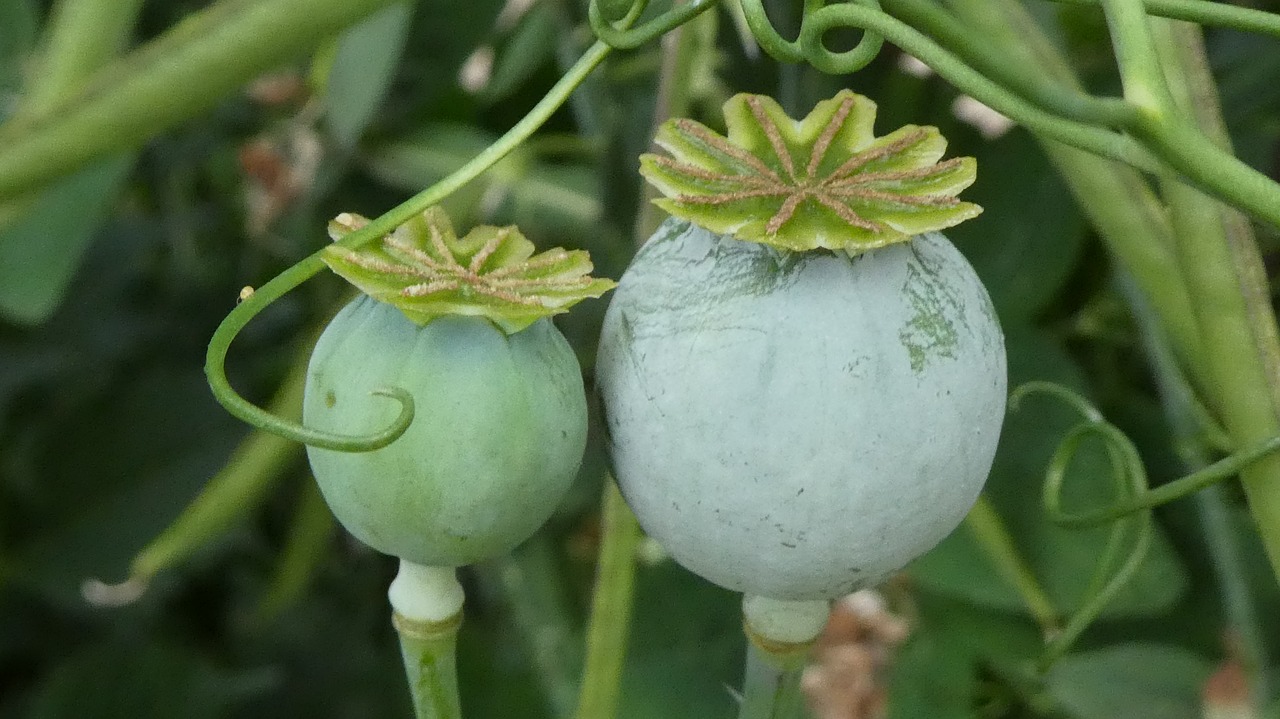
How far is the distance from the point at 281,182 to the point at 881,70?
395 mm

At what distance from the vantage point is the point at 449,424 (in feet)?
0.83

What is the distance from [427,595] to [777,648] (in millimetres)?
82

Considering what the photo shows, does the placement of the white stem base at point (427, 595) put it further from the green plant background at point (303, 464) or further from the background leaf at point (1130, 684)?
the background leaf at point (1130, 684)

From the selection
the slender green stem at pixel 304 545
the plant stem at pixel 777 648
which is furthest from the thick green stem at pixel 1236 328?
the slender green stem at pixel 304 545

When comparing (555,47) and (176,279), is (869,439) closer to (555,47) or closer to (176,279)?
(555,47)

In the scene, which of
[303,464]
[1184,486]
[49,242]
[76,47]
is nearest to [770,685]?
[1184,486]

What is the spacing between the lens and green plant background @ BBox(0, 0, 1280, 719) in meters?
0.55

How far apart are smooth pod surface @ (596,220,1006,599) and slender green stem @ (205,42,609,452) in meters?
0.04

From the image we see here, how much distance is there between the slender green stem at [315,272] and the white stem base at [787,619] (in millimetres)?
103

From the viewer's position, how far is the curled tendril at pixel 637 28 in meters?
0.26

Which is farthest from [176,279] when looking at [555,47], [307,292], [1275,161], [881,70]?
[1275,161]

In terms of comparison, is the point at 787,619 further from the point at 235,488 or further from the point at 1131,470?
the point at 235,488

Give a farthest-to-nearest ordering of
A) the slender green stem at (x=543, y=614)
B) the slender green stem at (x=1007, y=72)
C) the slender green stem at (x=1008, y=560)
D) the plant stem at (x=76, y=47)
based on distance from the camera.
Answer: the slender green stem at (x=543, y=614) → the slender green stem at (x=1008, y=560) → the plant stem at (x=76, y=47) → the slender green stem at (x=1007, y=72)

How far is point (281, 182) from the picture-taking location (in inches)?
30.9
